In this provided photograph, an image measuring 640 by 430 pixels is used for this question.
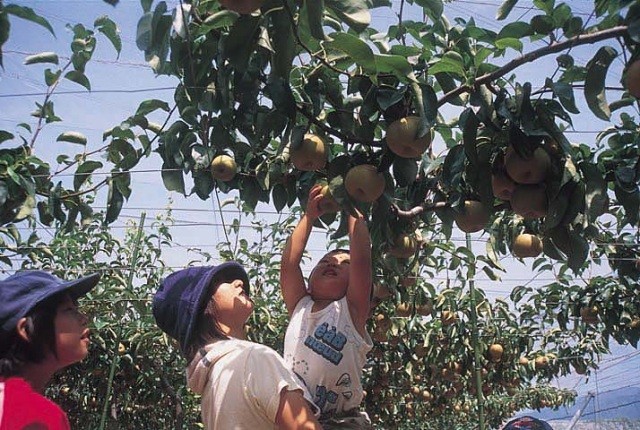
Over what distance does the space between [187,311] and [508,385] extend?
572 cm

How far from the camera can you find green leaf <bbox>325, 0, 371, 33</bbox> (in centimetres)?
115

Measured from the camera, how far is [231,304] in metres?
1.31

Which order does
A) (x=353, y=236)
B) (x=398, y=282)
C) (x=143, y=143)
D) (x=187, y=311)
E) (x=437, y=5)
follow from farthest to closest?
1. (x=398, y=282)
2. (x=143, y=143)
3. (x=353, y=236)
4. (x=437, y=5)
5. (x=187, y=311)

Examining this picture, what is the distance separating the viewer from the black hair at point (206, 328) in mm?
1267

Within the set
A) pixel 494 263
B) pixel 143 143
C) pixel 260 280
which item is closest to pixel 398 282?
pixel 494 263

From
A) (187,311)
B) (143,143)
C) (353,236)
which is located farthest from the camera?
(143,143)

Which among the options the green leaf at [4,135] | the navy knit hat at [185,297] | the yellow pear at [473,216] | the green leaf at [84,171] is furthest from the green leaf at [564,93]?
the green leaf at [4,135]

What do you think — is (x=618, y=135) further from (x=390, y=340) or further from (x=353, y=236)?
(x=390, y=340)

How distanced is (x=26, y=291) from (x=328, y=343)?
2.44 feet

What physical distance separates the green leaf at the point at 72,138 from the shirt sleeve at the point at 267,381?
130 cm

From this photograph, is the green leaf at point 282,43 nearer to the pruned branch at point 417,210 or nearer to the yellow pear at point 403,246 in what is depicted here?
the pruned branch at point 417,210

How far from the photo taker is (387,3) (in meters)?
1.50

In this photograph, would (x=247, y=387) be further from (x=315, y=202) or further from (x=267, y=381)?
(x=315, y=202)

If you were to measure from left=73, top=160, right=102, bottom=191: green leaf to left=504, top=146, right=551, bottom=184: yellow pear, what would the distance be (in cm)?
136
